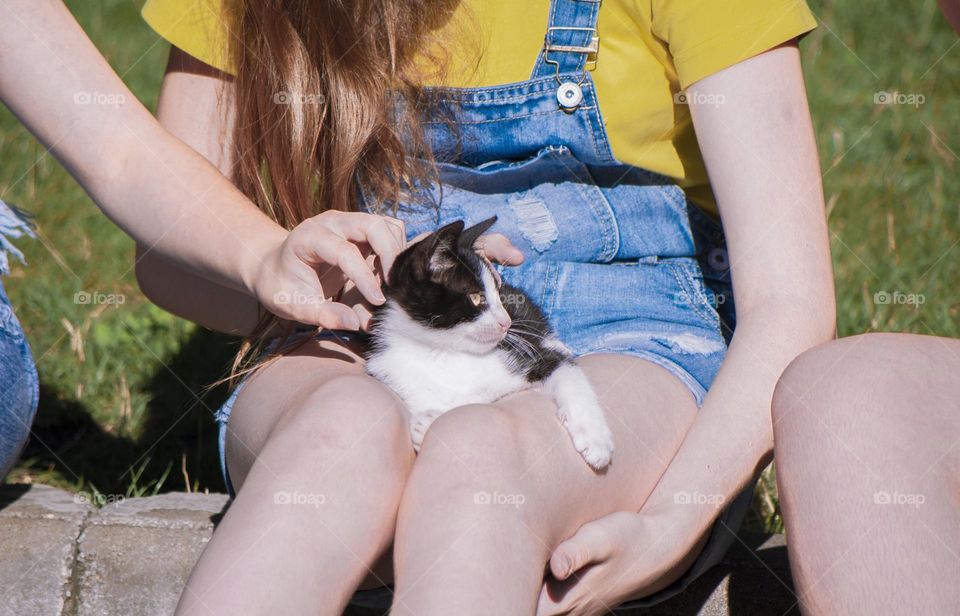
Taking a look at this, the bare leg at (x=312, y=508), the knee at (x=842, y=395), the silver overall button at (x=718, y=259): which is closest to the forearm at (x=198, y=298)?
the bare leg at (x=312, y=508)

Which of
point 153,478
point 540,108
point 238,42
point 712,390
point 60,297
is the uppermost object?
point 238,42

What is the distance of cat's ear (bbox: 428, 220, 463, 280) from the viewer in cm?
190

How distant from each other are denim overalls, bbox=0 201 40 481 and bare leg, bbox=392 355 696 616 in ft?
2.74

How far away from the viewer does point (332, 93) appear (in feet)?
6.61

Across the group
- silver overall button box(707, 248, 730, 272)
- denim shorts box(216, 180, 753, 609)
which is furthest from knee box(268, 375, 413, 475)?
silver overall button box(707, 248, 730, 272)

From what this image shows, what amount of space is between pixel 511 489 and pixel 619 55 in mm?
875

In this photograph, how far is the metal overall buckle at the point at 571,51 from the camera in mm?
1980

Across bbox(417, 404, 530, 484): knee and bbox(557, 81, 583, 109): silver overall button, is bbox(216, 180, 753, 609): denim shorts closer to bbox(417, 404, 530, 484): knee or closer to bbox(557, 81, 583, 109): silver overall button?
bbox(557, 81, 583, 109): silver overall button

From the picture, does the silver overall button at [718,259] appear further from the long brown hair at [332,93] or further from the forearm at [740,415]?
the long brown hair at [332,93]

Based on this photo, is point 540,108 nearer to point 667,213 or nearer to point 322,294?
point 667,213

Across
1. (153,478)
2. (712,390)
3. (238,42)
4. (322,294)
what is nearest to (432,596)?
(322,294)

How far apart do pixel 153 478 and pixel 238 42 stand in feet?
4.06

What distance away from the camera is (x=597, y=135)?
6.60ft

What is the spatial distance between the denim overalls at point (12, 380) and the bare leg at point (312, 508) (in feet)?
1.78
